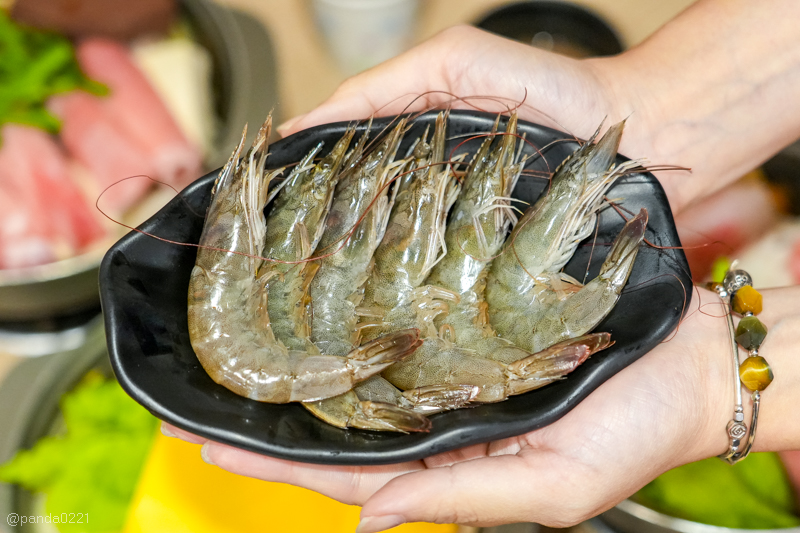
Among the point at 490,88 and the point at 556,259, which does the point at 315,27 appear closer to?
the point at 490,88

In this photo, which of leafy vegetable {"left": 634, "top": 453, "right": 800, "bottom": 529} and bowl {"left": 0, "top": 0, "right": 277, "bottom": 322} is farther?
bowl {"left": 0, "top": 0, "right": 277, "bottom": 322}

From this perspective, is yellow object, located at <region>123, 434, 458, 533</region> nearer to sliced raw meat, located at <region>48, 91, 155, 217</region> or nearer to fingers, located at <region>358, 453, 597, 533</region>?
fingers, located at <region>358, 453, 597, 533</region>

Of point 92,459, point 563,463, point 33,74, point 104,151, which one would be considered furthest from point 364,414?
point 33,74

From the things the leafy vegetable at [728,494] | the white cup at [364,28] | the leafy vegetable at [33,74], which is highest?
the white cup at [364,28]

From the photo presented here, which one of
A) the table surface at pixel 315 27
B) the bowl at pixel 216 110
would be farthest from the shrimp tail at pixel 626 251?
the table surface at pixel 315 27

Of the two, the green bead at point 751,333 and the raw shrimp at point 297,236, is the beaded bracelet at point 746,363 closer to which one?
the green bead at point 751,333

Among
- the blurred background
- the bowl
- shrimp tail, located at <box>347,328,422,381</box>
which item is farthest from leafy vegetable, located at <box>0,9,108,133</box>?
shrimp tail, located at <box>347,328,422,381</box>

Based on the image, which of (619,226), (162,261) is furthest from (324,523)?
(619,226)

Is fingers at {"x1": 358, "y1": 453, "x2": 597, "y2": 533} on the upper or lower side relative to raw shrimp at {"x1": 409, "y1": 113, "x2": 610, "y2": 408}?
lower

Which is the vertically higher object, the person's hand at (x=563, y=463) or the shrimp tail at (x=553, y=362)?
the shrimp tail at (x=553, y=362)
